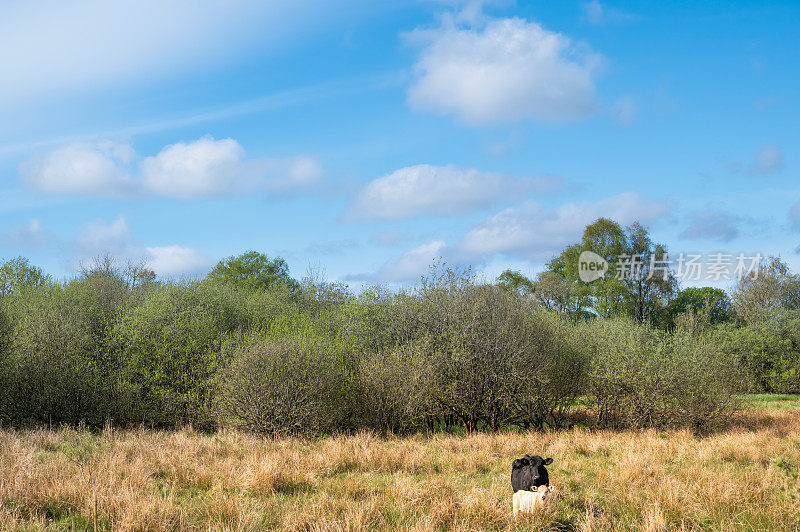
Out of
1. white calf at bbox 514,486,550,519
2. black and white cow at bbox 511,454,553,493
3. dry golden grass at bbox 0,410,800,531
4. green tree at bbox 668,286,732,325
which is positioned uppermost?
green tree at bbox 668,286,732,325

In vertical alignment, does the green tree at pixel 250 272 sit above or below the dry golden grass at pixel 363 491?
above

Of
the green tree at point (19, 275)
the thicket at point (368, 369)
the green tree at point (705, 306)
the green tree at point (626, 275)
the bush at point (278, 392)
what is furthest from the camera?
the green tree at point (705, 306)

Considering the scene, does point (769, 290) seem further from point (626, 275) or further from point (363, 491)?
point (363, 491)

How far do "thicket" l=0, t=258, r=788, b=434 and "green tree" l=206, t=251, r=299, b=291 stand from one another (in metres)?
24.4

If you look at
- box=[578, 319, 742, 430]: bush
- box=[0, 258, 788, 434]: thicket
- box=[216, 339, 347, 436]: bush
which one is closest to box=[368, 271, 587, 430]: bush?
box=[0, 258, 788, 434]: thicket

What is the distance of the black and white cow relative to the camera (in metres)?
6.20

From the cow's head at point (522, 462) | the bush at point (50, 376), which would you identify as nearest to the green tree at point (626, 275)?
the bush at point (50, 376)

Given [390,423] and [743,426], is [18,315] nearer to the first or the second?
[390,423]

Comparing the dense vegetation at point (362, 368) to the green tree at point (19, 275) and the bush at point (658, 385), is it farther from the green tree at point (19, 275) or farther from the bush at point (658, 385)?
the green tree at point (19, 275)

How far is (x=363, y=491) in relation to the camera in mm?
7457

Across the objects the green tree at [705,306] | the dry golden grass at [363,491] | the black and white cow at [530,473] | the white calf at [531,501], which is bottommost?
the dry golden grass at [363,491]

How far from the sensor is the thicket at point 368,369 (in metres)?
15.9

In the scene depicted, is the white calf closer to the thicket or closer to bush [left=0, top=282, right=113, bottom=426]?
the thicket

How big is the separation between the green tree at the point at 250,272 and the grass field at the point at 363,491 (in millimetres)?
35066
